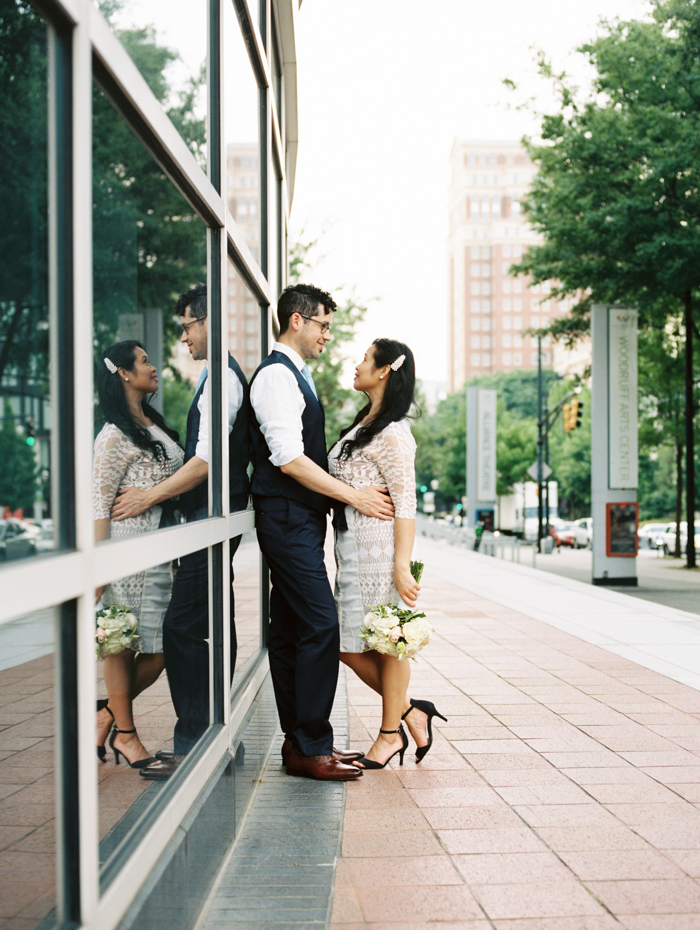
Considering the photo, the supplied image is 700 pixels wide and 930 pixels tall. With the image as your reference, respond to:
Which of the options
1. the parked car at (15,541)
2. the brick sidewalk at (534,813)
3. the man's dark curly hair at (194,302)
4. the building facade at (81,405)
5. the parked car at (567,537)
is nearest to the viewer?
the parked car at (15,541)

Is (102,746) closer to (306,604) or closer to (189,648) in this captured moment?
(189,648)

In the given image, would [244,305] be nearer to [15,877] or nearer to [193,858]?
[193,858]

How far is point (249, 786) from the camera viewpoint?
405 centimetres

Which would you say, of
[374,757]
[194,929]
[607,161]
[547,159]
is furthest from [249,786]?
[547,159]

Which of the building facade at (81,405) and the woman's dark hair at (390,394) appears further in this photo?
the woman's dark hair at (390,394)

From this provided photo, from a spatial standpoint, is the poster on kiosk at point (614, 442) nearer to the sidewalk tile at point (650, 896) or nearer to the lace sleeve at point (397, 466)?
the lace sleeve at point (397, 466)

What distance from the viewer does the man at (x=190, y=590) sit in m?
2.81

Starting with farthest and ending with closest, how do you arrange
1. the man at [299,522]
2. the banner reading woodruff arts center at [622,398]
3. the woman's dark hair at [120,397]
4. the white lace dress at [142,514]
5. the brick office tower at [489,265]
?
1. the brick office tower at [489,265]
2. the banner reading woodruff arts center at [622,398]
3. the man at [299,522]
4. the white lace dress at [142,514]
5. the woman's dark hair at [120,397]

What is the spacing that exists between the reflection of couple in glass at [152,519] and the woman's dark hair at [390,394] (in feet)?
4.27

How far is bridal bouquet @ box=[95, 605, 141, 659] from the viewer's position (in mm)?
2117

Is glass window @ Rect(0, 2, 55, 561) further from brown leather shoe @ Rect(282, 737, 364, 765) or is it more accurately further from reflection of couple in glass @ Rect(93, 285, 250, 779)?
brown leather shoe @ Rect(282, 737, 364, 765)

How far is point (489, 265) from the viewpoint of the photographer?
153000 mm

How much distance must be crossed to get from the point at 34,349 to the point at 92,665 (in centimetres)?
59

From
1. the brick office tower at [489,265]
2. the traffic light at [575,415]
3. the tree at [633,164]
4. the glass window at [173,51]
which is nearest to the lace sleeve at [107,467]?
the glass window at [173,51]
